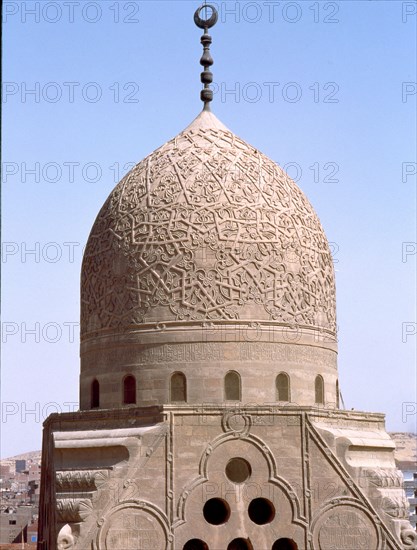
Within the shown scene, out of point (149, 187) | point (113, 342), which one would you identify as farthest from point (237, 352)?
point (149, 187)

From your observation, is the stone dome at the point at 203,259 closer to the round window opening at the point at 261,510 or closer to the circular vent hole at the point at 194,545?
the round window opening at the point at 261,510

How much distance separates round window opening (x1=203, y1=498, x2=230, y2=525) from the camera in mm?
14541

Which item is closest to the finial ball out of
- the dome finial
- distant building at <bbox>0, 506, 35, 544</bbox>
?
the dome finial

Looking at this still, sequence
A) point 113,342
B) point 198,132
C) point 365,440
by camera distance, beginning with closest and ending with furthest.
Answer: point 365,440
point 113,342
point 198,132

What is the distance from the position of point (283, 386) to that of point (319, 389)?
989 millimetres

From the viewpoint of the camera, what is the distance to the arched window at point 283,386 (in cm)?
1609

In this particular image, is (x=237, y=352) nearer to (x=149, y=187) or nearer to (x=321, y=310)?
(x=321, y=310)

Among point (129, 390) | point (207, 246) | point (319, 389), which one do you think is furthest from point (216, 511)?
point (207, 246)

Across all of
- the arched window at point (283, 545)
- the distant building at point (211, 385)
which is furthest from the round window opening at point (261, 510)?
the arched window at point (283, 545)

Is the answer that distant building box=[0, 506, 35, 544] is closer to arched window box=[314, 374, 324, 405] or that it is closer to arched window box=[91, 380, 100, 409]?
arched window box=[91, 380, 100, 409]

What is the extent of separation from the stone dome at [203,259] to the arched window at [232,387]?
0.66 metres

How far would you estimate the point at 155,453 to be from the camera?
47.6 ft

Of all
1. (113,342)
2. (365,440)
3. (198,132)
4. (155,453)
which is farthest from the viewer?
(198,132)

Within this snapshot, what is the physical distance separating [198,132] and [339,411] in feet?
19.5
